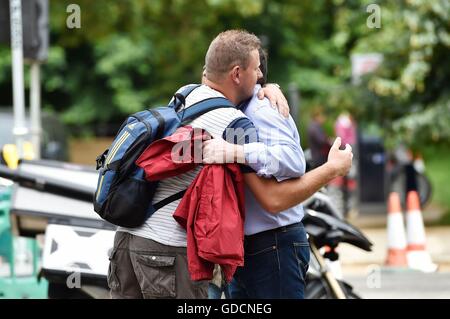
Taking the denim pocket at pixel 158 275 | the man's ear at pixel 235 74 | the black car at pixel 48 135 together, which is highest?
the black car at pixel 48 135

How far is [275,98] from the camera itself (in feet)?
14.1

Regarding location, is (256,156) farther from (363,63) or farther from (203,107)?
(363,63)

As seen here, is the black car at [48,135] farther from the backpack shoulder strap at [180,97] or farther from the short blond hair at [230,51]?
the short blond hair at [230,51]

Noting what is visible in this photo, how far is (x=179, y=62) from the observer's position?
23.2 metres

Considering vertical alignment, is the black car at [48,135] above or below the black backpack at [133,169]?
above

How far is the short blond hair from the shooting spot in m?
4.02

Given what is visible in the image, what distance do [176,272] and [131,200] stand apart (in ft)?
1.07

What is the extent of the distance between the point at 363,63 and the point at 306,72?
10416 millimetres

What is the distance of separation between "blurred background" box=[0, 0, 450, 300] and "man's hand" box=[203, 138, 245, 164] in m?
3.49

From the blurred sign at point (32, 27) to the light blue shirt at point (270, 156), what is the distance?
555 cm

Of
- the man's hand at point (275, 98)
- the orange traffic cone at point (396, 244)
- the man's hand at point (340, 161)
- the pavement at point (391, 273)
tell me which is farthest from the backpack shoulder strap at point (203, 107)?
the orange traffic cone at point (396, 244)

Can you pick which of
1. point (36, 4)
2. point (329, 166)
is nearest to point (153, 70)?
point (36, 4)

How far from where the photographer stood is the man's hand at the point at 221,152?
3.92m

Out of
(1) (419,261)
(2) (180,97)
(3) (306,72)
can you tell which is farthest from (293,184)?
(3) (306,72)
